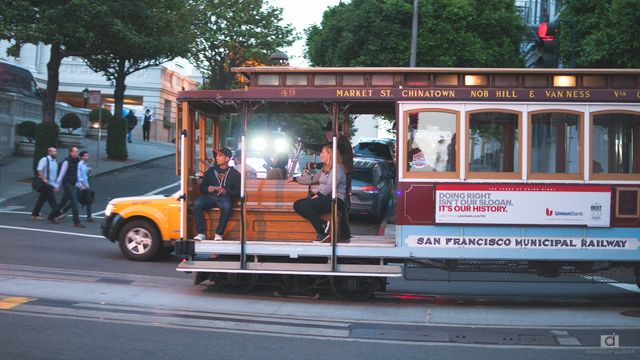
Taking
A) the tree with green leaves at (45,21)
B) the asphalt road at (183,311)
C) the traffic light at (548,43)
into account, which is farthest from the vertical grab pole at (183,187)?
the tree with green leaves at (45,21)

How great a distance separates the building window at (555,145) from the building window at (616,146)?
0.23 metres

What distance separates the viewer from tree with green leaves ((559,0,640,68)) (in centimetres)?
1669

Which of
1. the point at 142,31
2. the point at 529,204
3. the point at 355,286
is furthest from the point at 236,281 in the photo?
the point at 142,31

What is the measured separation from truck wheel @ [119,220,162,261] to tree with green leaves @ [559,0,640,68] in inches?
405

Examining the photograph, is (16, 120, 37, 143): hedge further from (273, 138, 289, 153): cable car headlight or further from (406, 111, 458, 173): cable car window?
(406, 111, 458, 173): cable car window

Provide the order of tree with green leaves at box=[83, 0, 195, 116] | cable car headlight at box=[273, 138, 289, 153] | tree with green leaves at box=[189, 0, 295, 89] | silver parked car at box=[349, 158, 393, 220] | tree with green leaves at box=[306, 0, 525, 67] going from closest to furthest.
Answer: cable car headlight at box=[273, 138, 289, 153] → silver parked car at box=[349, 158, 393, 220] → tree with green leaves at box=[83, 0, 195, 116] → tree with green leaves at box=[306, 0, 525, 67] → tree with green leaves at box=[189, 0, 295, 89]

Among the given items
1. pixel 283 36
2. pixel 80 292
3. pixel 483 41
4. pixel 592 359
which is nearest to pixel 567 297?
pixel 592 359

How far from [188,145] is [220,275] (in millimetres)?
1893

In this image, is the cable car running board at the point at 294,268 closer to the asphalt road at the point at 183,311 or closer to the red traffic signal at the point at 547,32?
the asphalt road at the point at 183,311

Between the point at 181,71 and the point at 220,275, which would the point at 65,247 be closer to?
the point at 220,275

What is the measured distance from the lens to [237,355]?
6887 mm

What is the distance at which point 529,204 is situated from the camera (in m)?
9.45

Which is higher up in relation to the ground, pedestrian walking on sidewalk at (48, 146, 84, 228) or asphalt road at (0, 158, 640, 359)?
pedestrian walking on sidewalk at (48, 146, 84, 228)

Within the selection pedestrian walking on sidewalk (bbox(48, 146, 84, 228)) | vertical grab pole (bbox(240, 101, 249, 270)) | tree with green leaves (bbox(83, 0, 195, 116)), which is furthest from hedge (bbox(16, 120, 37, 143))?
vertical grab pole (bbox(240, 101, 249, 270))
